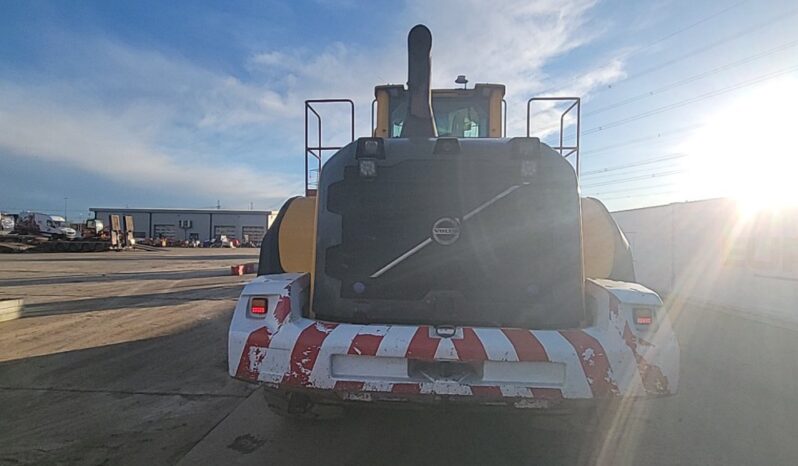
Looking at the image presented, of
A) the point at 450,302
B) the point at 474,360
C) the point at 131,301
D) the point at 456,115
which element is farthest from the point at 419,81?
the point at 131,301

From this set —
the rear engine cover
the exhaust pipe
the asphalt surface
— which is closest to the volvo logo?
the rear engine cover

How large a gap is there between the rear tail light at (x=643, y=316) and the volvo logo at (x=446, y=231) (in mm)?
1166

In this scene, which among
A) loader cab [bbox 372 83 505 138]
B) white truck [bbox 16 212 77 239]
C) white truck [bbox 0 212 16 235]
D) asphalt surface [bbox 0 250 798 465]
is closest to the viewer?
asphalt surface [bbox 0 250 798 465]

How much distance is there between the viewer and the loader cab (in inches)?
241

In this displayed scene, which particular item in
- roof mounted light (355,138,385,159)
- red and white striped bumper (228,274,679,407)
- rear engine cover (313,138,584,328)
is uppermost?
roof mounted light (355,138,385,159)

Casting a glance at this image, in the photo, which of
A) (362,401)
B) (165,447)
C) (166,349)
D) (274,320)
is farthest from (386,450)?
(166,349)

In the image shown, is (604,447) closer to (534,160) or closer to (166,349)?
(534,160)

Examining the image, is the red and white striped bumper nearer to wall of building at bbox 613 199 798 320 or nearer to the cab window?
the cab window

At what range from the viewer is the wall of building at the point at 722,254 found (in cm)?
1012

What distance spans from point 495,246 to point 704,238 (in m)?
11.7

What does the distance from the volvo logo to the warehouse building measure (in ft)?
248

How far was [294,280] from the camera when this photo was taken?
10.9ft

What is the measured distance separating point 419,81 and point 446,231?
144cm

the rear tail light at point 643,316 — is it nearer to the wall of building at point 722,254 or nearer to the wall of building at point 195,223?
the wall of building at point 722,254
